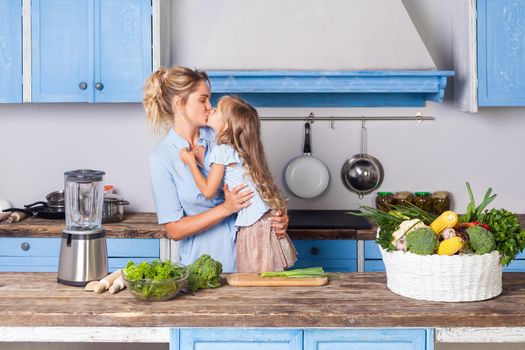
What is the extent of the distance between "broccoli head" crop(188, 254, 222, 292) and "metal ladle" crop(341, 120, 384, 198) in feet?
7.63

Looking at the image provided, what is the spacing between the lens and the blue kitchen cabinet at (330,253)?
438 cm

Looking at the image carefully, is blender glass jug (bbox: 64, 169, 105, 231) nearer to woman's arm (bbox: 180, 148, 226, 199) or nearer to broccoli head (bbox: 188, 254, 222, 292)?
broccoli head (bbox: 188, 254, 222, 292)

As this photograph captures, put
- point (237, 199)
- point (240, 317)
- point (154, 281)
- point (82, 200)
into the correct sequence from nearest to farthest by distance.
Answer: point (240, 317), point (154, 281), point (82, 200), point (237, 199)

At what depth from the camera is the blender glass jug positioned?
295 cm

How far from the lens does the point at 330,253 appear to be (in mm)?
4391

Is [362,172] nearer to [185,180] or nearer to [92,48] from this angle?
[185,180]

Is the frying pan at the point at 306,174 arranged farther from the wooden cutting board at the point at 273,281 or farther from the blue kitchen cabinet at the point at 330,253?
the wooden cutting board at the point at 273,281

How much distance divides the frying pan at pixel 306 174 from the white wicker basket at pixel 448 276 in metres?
2.32

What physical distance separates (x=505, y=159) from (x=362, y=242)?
129cm

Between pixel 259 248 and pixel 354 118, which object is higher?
pixel 354 118

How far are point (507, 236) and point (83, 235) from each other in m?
1.49

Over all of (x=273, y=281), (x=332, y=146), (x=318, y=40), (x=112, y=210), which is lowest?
(x=273, y=281)

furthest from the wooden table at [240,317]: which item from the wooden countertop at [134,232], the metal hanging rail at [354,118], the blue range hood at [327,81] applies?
the metal hanging rail at [354,118]

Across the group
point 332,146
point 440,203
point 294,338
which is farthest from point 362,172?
point 294,338
